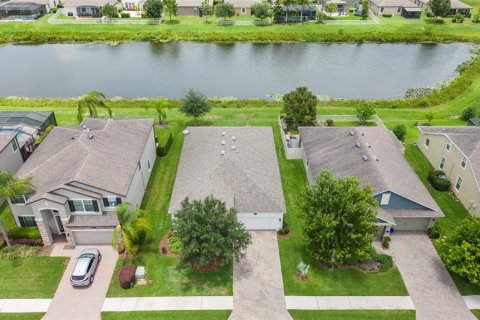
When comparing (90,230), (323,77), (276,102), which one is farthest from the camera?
(323,77)

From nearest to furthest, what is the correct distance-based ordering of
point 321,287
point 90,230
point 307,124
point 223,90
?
point 321,287 → point 90,230 → point 307,124 → point 223,90

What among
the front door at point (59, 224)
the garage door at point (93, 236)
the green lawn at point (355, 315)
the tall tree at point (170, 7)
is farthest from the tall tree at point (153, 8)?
the green lawn at point (355, 315)

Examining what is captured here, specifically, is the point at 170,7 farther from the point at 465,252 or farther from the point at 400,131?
the point at 465,252

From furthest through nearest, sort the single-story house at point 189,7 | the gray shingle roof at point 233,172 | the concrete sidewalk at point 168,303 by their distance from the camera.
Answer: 1. the single-story house at point 189,7
2. the gray shingle roof at point 233,172
3. the concrete sidewalk at point 168,303

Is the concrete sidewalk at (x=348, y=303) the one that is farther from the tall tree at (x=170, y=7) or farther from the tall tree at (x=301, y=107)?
the tall tree at (x=170, y=7)

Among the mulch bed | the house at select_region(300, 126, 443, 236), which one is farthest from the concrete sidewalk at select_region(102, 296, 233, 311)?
the house at select_region(300, 126, 443, 236)

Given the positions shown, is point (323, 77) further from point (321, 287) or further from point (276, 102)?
point (321, 287)

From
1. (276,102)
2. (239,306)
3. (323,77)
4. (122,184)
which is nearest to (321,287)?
(239,306)
